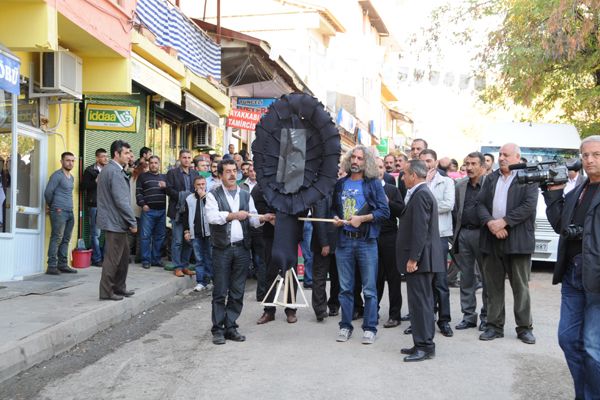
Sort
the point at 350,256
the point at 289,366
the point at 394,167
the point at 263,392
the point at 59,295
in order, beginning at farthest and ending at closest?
1. the point at 394,167
2. the point at 59,295
3. the point at 350,256
4. the point at 289,366
5. the point at 263,392

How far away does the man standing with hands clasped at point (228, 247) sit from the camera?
6988 millimetres

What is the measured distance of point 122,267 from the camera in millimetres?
8914

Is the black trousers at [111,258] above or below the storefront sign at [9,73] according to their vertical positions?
below

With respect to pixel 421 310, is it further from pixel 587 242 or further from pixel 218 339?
pixel 587 242

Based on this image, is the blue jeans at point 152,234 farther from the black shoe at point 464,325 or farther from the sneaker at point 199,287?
the black shoe at point 464,325

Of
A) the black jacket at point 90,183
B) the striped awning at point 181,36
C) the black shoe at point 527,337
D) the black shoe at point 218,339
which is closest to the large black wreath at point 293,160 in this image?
the black shoe at point 218,339

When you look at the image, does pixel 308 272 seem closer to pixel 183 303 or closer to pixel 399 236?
pixel 183 303

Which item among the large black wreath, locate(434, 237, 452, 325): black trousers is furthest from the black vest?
locate(434, 237, 452, 325): black trousers

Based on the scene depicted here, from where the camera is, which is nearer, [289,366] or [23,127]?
[289,366]

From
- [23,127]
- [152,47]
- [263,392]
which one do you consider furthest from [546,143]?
[263,392]

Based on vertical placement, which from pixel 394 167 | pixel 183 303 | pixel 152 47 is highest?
pixel 152 47

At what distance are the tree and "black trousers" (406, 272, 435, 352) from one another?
33.5ft

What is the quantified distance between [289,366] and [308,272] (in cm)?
A: 517

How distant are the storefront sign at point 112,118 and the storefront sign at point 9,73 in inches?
136
